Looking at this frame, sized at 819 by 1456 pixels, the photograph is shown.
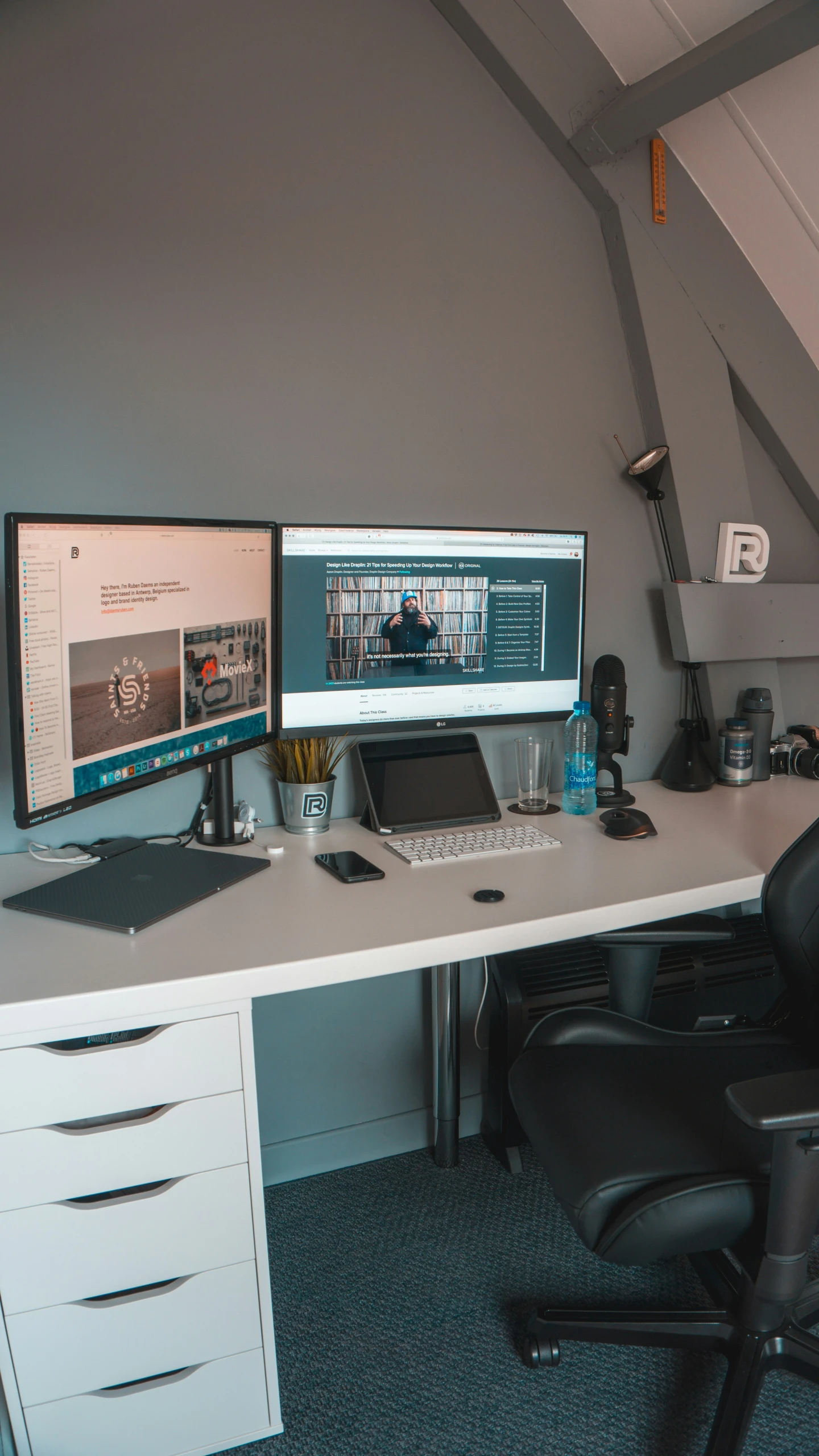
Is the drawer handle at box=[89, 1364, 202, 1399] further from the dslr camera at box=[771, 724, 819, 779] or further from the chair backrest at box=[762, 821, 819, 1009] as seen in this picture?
the dslr camera at box=[771, 724, 819, 779]

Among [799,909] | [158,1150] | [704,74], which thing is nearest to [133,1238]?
[158,1150]

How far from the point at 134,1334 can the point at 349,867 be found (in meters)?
0.75

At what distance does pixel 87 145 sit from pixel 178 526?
2.39 ft

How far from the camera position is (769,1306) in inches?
50.5

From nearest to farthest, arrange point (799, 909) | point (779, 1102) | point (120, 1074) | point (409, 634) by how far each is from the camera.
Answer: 1. point (779, 1102)
2. point (120, 1074)
3. point (799, 909)
4. point (409, 634)

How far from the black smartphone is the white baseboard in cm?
75

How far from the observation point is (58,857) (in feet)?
5.31

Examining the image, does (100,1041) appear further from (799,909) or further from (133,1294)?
(799,909)

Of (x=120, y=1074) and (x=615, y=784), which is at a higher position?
(x=615, y=784)

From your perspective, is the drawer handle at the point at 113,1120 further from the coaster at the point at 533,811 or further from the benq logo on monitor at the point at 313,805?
the coaster at the point at 533,811

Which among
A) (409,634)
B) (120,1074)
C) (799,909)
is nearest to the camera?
(120,1074)

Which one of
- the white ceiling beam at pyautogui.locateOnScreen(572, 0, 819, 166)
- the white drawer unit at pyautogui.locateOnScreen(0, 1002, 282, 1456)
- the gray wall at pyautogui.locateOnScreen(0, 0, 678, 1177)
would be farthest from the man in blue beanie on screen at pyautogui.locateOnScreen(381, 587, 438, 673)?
the white ceiling beam at pyautogui.locateOnScreen(572, 0, 819, 166)

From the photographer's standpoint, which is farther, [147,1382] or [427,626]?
[427,626]

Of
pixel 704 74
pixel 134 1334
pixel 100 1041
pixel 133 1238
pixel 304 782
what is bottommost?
pixel 134 1334
